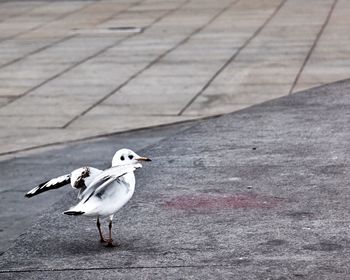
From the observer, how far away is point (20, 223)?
39.7 feet

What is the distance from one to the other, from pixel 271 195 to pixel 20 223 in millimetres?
2852

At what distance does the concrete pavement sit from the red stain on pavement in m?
4.20

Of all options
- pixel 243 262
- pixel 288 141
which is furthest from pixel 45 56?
pixel 243 262

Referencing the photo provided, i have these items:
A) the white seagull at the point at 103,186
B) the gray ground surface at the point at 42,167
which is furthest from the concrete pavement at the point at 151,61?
the white seagull at the point at 103,186

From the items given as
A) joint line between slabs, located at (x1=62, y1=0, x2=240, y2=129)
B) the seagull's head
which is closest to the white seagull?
the seagull's head

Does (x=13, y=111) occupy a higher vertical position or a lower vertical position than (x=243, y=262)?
lower

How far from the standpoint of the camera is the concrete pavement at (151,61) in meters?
17.8

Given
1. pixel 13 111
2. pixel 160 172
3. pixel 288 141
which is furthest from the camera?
pixel 13 111

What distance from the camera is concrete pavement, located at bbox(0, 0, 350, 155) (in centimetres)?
1778

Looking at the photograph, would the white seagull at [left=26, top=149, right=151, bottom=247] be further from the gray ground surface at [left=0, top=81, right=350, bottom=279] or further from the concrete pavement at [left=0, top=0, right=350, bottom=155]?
the concrete pavement at [left=0, top=0, right=350, bottom=155]

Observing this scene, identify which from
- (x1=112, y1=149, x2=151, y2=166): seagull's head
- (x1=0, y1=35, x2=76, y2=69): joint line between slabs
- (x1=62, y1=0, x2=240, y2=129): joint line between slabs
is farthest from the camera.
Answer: (x1=0, y1=35, x2=76, y2=69): joint line between slabs

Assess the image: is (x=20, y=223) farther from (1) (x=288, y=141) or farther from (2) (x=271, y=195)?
(1) (x=288, y=141)

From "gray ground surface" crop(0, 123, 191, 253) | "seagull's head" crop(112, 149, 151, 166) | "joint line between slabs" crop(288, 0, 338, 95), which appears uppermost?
"seagull's head" crop(112, 149, 151, 166)

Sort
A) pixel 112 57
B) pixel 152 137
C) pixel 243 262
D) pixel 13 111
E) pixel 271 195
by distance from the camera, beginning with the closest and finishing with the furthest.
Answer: pixel 243 262 → pixel 271 195 → pixel 152 137 → pixel 13 111 → pixel 112 57
